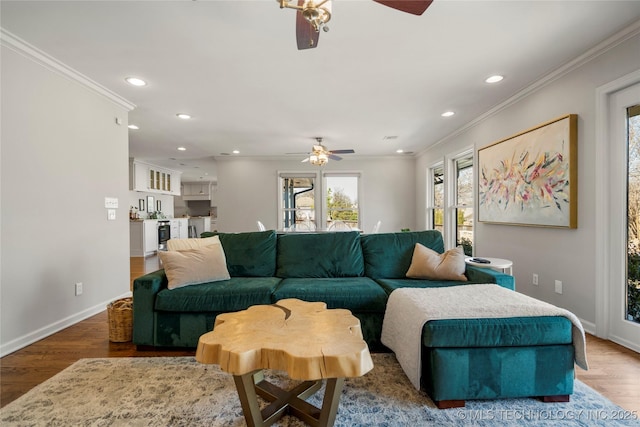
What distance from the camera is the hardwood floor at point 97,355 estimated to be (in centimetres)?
175

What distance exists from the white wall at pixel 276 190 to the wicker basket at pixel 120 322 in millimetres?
Result: 4657

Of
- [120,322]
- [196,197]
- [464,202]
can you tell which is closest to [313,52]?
[120,322]

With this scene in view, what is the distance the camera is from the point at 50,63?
2.58 m

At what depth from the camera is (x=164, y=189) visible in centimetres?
862

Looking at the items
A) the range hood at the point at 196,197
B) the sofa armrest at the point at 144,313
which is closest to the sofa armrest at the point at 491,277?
the sofa armrest at the point at 144,313

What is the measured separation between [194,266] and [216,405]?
3.82 feet

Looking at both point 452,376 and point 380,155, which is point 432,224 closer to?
point 380,155

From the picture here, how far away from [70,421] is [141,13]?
8.29 feet

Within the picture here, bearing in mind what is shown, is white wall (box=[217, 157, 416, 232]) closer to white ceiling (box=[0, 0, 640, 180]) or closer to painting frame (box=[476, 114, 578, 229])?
white ceiling (box=[0, 0, 640, 180])

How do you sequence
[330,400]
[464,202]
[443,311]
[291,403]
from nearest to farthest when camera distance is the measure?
[330,400] < [291,403] < [443,311] < [464,202]

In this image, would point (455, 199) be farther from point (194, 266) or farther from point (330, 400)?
point (330, 400)

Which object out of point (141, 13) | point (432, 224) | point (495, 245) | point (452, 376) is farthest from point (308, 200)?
point (452, 376)

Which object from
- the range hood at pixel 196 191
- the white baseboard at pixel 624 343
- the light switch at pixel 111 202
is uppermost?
the range hood at pixel 196 191

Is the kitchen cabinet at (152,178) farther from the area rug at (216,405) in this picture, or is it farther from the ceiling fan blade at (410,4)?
the ceiling fan blade at (410,4)
